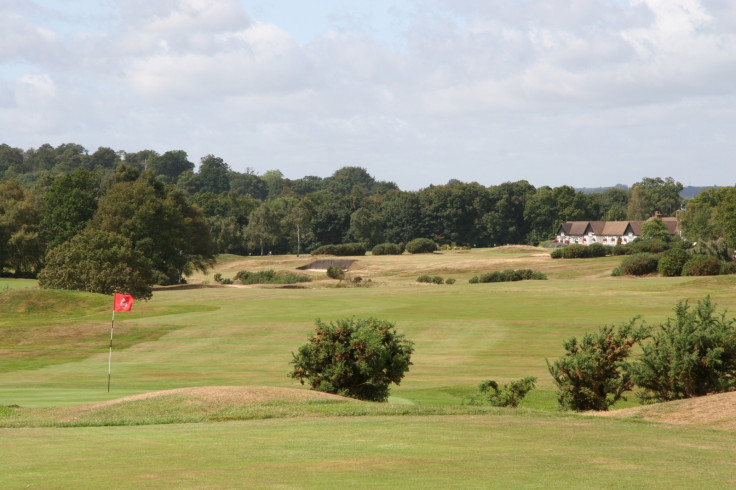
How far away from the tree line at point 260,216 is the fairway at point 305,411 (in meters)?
26.9

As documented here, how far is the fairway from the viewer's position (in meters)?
11.8

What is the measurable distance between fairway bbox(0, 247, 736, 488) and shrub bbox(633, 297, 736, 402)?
3096 mm

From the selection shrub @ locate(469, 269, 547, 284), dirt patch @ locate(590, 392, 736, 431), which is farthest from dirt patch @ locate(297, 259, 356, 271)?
dirt patch @ locate(590, 392, 736, 431)

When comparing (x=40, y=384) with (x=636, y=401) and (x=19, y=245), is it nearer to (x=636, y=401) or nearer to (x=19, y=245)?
(x=636, y=401)

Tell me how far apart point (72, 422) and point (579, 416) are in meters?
11.0

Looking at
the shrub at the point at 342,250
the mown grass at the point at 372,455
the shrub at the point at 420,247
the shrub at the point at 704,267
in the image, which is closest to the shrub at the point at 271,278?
the shrub at the point at 342,250

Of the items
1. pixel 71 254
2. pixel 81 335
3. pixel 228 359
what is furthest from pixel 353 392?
pixel 71 254

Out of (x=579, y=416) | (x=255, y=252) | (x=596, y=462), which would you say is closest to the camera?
(x=596, y=462)

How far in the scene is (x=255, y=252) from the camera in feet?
490

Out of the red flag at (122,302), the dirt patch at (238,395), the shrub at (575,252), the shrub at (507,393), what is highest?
the shrub at (575,252)

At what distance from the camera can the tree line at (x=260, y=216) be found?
8812 cm

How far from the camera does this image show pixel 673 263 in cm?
7944

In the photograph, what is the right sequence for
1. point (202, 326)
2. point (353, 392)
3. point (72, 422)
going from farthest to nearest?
point (202, 326)
point (353, 392)
point (72, 422)

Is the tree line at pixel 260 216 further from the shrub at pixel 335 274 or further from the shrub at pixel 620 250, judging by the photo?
the shrub at pixel 335 274
